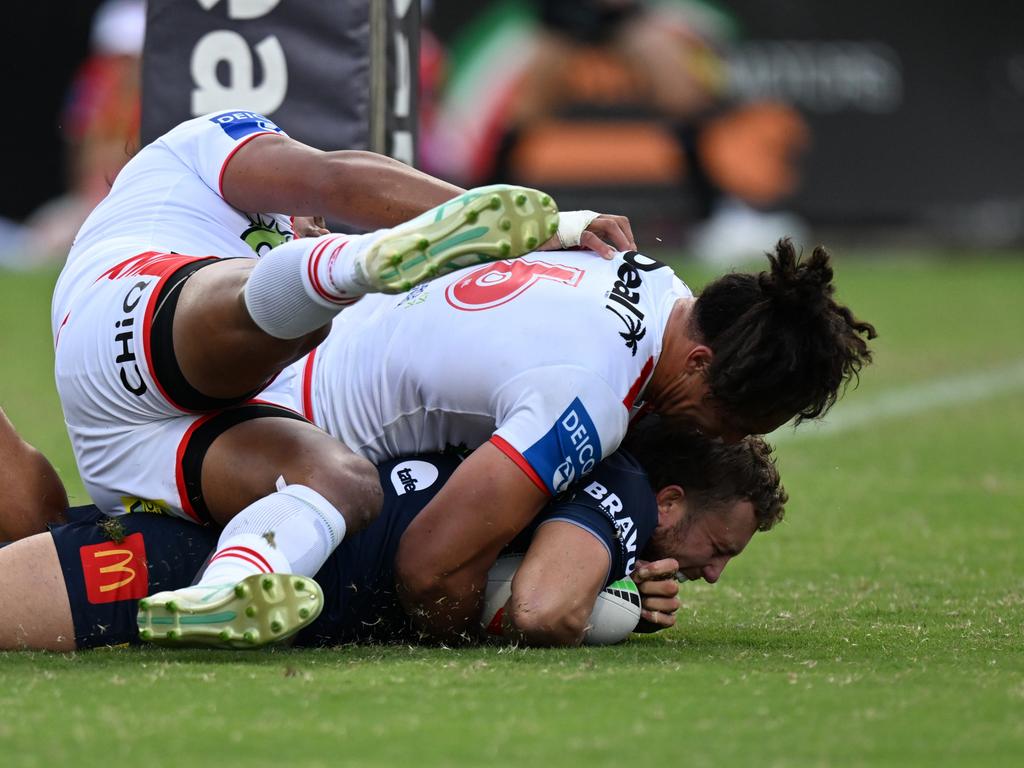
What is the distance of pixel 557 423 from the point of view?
4039mm

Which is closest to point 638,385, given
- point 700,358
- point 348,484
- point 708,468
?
point 700,358

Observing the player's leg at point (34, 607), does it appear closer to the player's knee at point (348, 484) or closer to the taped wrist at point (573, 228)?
the player's knee at point (348, 484)

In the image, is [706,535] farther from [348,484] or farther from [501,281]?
[348,484]

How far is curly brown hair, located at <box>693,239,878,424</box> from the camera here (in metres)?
4.23

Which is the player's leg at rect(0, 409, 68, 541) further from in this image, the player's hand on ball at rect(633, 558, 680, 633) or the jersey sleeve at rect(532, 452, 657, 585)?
the player's hand on ball at rect(633, 558, 680, 633)

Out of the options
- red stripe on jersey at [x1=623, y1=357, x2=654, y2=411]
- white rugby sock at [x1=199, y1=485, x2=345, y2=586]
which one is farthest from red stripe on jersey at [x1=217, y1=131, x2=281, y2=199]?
red stripe on jersey at [x1=623, y1=357, x2=654, y2=411]

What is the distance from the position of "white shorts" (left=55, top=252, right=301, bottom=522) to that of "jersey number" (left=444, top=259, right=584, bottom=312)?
54 centimetres

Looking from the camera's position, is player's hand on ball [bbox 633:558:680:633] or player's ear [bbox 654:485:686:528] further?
player's ear [bbox 654:485:686:528]

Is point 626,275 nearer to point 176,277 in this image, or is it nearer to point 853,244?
point 176,277

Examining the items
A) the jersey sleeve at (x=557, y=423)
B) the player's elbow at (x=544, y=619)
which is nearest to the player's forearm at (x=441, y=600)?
the player's elbow at (x=544, y=619)

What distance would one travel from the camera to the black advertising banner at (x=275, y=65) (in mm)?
6207

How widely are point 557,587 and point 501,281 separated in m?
0.87

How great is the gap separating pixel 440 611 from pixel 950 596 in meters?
1.73

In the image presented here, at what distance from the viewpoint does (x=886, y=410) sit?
33.3 ft
